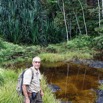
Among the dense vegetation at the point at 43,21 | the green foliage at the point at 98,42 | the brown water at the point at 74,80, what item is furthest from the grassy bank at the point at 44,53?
the dense vegetation at the point at 43,21

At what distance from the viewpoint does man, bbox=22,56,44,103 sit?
6.27 metres

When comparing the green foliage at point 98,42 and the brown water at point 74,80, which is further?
the green foliage at point 98,42

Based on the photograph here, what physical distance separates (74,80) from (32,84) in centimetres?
567

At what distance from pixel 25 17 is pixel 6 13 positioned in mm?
1263

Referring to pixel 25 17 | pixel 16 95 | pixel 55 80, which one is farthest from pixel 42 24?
pixel 16 95

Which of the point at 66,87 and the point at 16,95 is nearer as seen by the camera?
the point at 16,95

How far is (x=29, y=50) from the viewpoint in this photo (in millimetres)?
17203

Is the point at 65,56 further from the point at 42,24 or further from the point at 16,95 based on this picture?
the point at 16,95

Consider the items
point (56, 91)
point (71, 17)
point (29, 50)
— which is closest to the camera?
point (56, 91)

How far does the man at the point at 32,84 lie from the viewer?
627 cm

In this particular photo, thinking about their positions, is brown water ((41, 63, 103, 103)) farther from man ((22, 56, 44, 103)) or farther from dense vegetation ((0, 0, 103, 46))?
dense vegetation ((0, 0, 103, 46))

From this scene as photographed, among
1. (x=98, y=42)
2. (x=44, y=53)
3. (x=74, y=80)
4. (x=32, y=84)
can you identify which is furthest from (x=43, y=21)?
(x=32, y=84)

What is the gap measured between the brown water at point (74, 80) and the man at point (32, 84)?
2.89 metres

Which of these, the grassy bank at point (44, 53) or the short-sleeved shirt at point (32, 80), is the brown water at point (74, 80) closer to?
the grassy bank at point (44, 53)
